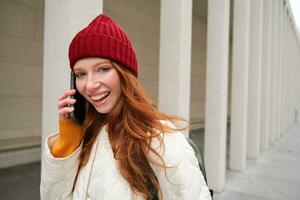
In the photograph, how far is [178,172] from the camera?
1352 millimetres

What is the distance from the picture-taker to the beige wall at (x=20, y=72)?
5.81 meters

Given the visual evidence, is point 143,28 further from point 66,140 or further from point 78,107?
point 66,140

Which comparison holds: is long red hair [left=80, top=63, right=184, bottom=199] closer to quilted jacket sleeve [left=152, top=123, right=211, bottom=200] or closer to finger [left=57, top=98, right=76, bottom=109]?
quilted jacket sleeve [left=152, top=123, right=211, bottom=200]

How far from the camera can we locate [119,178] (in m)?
1.37

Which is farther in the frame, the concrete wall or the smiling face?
the concrete wall

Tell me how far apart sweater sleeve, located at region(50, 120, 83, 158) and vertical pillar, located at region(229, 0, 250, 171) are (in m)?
5.32

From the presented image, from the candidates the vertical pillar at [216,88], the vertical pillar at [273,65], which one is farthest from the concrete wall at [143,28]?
the vertical pillar at [273,65]

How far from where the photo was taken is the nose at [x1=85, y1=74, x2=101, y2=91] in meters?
1.35

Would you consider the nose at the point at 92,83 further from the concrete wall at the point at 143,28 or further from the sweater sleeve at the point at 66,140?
the concrete wall at the point at 143,28

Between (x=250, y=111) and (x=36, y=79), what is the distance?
556 cm

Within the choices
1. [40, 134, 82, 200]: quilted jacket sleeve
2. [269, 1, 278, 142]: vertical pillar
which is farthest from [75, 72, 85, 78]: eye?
[269, 1, 278, 142]: vertical pillar

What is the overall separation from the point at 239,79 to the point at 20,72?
4867 mm

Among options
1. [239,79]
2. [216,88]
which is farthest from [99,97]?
[239,79]

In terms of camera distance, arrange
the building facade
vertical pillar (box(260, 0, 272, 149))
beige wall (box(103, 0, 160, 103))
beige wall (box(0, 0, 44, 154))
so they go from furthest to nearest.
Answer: vertical pillar (box(260, 0, 272, 149)) < beige wall (box(103, 0, 160, 103)) < beige wall (box(0, 0, 44, 154)) < the building facade
